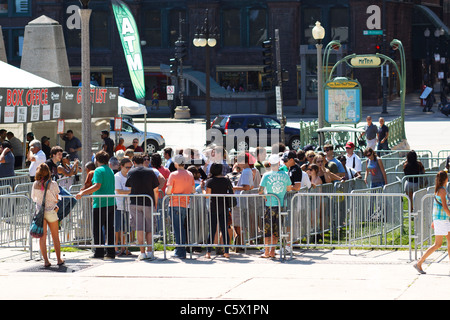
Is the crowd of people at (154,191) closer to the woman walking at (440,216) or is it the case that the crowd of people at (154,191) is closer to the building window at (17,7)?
the woman walking at (440,216)

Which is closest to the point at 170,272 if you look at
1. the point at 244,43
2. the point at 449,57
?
the point at 244,43

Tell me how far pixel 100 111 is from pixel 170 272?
1403 centimetres

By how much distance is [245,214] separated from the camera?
14.2 meters

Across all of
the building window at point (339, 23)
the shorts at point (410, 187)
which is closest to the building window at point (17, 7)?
the building window at point (339, 23)

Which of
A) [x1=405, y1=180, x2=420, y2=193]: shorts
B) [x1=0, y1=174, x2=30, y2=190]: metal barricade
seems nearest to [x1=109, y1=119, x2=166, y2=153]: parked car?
[x1=0, y1=174, x2=30, y2=190]: metal barricade

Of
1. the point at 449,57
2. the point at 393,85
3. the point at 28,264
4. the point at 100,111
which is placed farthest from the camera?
the point at 449,57

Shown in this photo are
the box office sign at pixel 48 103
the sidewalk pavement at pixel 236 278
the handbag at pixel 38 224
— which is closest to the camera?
the sidewalk pavement at pixel 236 278

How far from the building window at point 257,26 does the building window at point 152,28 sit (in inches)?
257

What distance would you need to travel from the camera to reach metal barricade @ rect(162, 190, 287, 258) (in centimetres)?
1362

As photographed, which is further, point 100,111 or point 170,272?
point 100,111

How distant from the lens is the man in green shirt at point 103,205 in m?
13.8

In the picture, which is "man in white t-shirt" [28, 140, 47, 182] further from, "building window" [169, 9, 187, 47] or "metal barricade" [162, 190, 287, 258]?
"building window" [169, 9, 187, 47]

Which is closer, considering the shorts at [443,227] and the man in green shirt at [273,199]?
the shorts at [443,227]

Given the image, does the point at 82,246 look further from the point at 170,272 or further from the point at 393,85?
the point at 393,85
